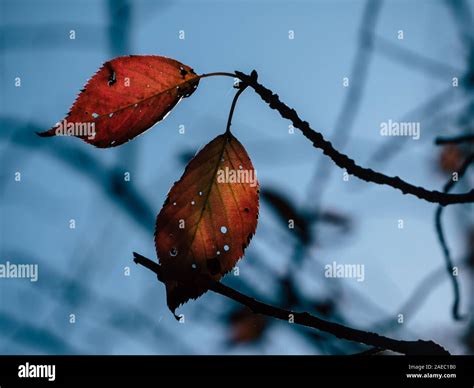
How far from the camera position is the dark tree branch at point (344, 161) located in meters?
0.36

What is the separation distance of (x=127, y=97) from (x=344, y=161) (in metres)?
0.18

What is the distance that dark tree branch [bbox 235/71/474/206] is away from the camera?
0.36 metres

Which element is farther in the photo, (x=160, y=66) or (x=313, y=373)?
(x=313, y=373)

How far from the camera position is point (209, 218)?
0.38m

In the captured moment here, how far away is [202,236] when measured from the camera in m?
0.38

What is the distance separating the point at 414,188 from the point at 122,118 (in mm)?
250

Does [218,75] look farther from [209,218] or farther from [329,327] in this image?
[329,327]

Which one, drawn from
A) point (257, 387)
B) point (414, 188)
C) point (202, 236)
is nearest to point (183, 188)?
point (202, 236)

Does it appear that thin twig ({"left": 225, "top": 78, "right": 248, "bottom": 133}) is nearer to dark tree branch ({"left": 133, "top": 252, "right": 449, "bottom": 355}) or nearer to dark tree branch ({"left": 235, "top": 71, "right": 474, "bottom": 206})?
dark tree branch ({"left": 235, "top": 71, "right": 474, "bottom": 206})

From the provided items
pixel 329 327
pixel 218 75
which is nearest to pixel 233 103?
pixel 218 75

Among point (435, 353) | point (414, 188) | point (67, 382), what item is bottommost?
point (67, 382)

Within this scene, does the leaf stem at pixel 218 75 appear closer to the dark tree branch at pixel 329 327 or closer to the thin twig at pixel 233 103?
the thin twig at pixel 233 103

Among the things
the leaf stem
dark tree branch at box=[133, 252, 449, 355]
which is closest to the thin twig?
the leaf stem

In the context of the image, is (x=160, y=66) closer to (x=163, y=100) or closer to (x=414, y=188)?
(x=163, y=100)
